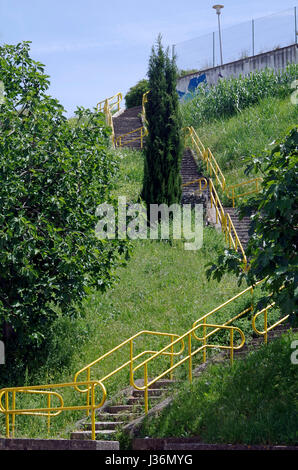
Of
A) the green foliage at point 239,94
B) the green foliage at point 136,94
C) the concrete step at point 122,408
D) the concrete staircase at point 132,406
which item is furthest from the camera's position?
the green foliage at point 136,94

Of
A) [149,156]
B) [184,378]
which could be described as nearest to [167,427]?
[184,378]

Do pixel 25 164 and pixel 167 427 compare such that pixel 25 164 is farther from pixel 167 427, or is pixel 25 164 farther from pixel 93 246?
pixel 167 427

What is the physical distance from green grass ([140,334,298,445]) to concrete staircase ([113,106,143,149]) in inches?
704

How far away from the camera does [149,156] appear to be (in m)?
22.4

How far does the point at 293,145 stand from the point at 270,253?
79.3 inches

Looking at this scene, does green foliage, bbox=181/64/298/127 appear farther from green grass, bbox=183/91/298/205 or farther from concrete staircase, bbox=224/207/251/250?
concrete staircase, bbox=224/207/251/250

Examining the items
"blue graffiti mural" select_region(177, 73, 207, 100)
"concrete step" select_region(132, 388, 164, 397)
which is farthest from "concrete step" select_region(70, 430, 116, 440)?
"blue graffiti mural" select_region(177, 73, 207, 100)

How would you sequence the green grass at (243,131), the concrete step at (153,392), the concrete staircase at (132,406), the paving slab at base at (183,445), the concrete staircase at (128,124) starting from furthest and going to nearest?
the concrete staircase at (128,124), the green grass at (243,131), the concrete step at (153,392), the concrete staircase at (132,406), the paving slab at base at (183,445)

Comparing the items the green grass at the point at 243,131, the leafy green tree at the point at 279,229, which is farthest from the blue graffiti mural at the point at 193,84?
the leafy green tree at the point at 279,229

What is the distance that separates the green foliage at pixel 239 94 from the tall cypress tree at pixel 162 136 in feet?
25.6

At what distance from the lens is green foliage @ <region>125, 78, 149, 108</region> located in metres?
37.9

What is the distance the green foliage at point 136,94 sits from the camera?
37891 millimetres

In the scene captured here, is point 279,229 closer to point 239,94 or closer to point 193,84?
point 239,94

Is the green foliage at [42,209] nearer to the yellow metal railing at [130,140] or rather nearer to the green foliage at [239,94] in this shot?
the yellow metal railing at [130,140]
